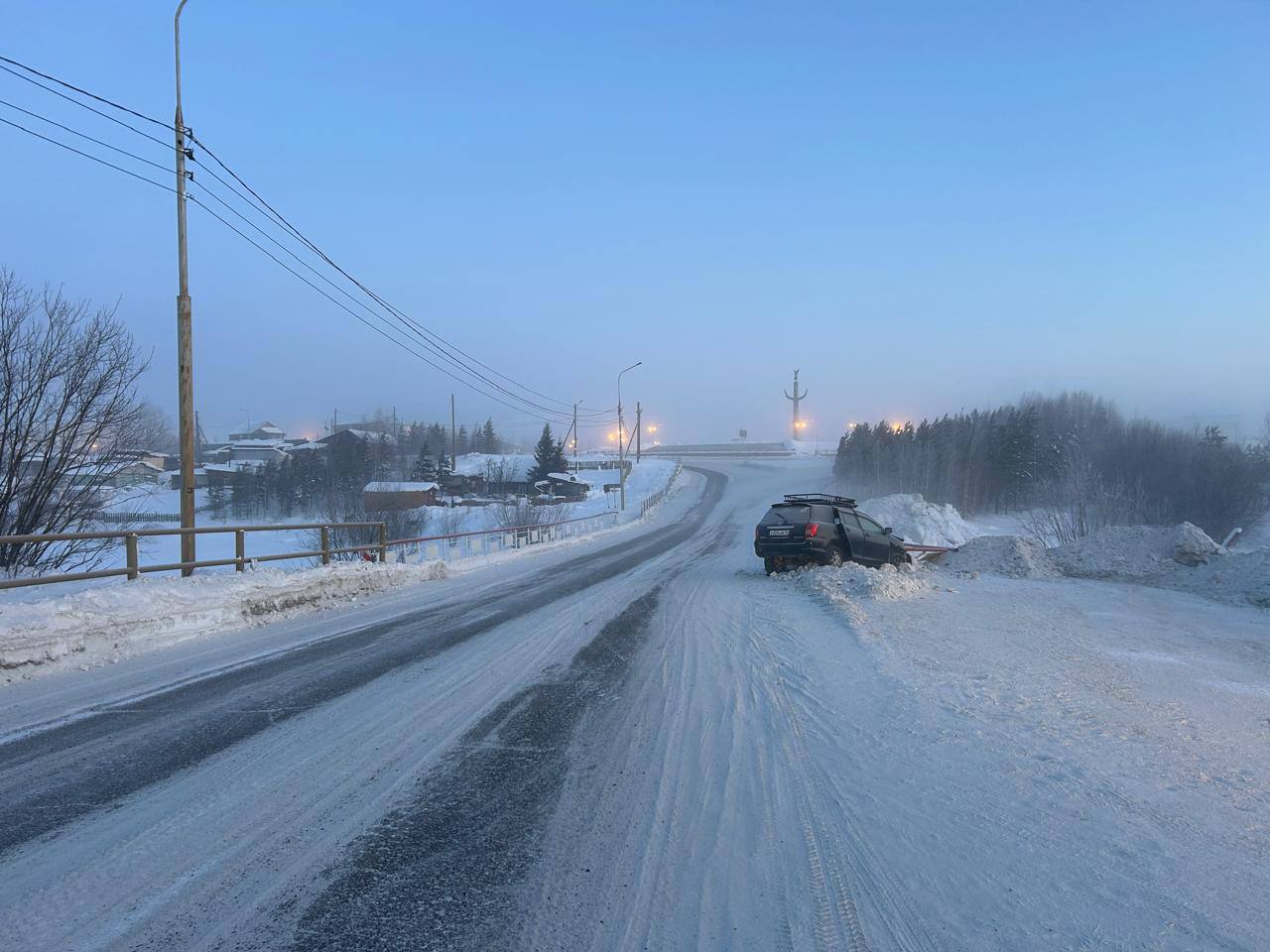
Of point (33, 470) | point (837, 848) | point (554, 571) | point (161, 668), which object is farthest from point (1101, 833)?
point (33, 470)

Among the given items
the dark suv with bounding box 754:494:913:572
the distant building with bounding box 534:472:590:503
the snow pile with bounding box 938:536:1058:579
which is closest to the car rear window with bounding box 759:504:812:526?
the dark suv with bounding box 754:494:913:572

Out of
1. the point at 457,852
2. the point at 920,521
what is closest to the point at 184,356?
the point at 457,852

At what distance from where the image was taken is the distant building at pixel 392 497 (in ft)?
141


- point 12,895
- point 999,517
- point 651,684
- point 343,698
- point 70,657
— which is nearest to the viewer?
point 12,895

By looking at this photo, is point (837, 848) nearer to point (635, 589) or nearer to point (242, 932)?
point (242, 932)

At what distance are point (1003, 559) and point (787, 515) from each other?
5.91 metres

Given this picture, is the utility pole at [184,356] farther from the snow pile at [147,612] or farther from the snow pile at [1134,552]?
the snow pile at [1134,552]

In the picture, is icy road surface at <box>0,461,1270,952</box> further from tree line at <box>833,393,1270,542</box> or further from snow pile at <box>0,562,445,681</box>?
tree line at <box>833,393,1270,542</box>

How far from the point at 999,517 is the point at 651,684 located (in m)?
61.5

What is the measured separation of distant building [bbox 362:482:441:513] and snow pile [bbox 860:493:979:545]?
88.4 feet

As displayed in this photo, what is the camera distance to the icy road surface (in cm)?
308

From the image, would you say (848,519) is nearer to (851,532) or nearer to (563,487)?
(851,532)

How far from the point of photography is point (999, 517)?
60.6m

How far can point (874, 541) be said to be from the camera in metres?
17.1
